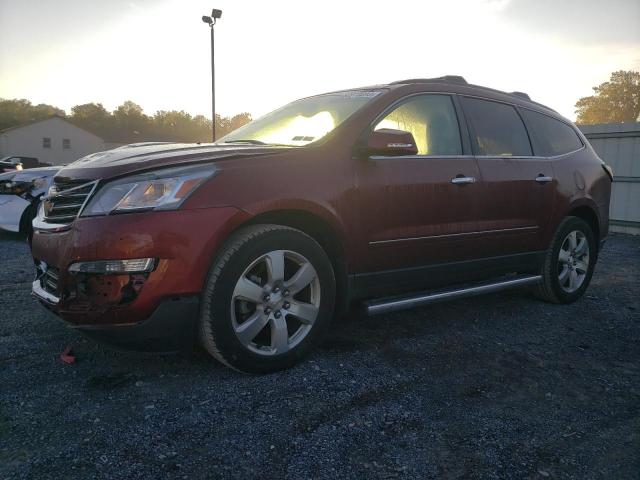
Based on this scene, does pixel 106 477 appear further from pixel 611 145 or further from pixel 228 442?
pixel 611 145

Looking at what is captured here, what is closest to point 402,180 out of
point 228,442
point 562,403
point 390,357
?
point 390,357

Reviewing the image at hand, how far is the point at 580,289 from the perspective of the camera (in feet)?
15.3

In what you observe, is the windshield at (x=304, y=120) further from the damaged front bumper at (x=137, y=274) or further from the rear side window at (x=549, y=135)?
the rear side window at (x=549, y=135)

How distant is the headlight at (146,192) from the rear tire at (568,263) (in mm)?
3316

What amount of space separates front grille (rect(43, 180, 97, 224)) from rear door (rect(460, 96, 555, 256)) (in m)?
2.62

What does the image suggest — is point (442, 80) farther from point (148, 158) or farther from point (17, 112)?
point (17, 112)

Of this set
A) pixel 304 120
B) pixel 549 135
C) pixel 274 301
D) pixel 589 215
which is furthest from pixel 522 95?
pixel 274 301

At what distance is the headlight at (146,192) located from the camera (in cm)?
235

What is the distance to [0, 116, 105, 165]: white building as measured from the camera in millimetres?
50594

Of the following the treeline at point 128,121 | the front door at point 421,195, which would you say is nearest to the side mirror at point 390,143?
the front door at point 421,195

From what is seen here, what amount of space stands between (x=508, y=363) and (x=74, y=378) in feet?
8.25

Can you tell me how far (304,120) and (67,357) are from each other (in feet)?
7.00

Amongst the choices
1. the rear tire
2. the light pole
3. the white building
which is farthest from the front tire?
the white building

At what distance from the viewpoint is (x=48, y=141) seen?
5181 centimetres
